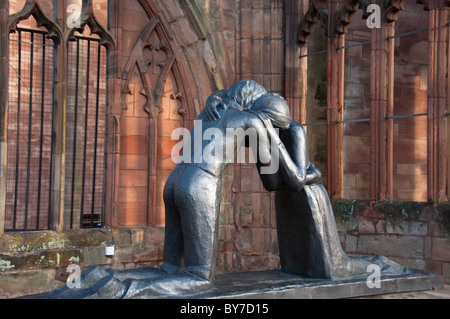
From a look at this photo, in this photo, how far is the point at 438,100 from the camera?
21.4ft

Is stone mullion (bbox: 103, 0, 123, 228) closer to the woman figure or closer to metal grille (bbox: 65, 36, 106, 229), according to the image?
the woman figure

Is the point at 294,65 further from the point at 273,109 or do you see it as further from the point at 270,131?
the point at 270,131

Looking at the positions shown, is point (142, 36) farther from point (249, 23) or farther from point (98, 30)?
point (249, 23)

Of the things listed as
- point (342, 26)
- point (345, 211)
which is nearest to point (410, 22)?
point (342, 26)

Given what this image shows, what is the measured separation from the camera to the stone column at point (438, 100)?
21.1 ft

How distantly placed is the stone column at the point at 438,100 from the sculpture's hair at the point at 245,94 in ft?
9.85

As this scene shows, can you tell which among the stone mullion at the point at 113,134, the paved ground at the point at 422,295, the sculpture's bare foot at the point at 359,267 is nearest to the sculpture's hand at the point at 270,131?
the sculpture's bare foot at the point at 359,267

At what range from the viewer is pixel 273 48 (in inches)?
314

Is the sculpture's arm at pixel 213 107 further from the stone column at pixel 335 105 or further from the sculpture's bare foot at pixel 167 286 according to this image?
the stone column at pixel 335 105

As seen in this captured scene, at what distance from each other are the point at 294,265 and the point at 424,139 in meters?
6.09

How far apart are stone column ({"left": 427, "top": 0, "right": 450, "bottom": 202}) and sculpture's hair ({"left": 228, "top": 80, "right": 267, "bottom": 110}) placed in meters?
3.00

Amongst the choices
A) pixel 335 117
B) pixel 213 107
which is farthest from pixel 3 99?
pixel 335 117

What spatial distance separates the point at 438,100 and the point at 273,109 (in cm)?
312

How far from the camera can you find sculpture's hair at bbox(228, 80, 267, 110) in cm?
423
